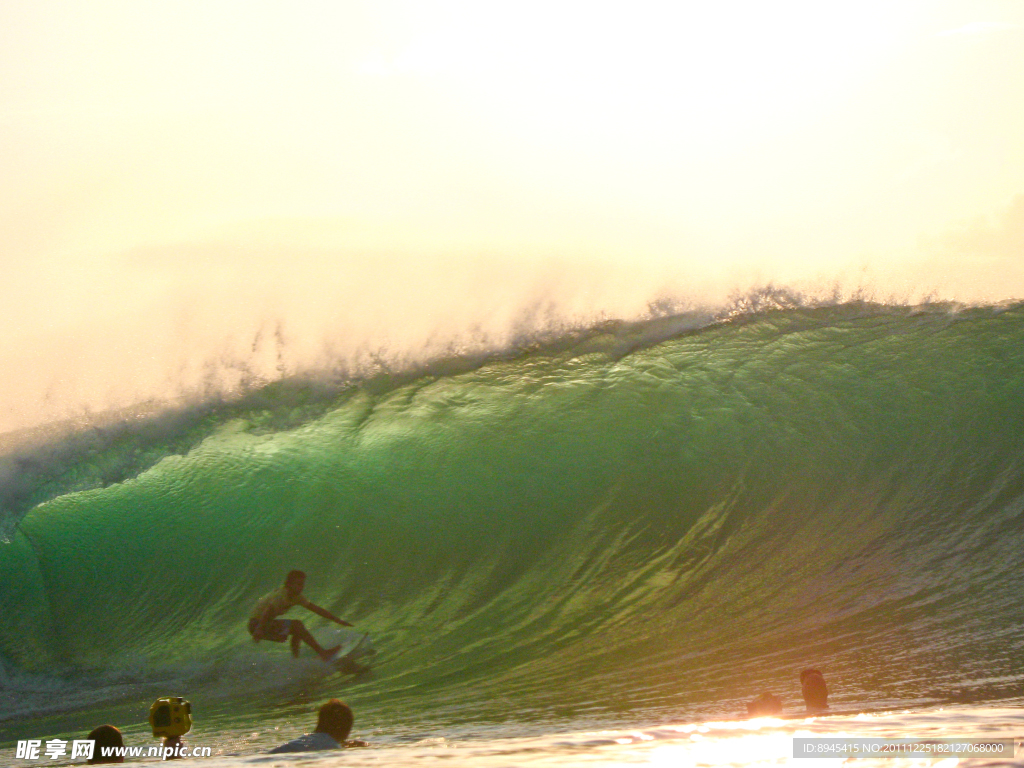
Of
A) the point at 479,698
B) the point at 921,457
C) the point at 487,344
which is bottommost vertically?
the point at 479,698

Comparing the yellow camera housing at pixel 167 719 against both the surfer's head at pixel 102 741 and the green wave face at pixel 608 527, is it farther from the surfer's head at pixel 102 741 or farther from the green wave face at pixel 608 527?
the green wave face at pixel 608 527

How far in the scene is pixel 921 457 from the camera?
754 cm

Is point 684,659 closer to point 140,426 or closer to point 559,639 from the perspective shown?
point 559,639

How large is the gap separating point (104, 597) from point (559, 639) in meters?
3.63

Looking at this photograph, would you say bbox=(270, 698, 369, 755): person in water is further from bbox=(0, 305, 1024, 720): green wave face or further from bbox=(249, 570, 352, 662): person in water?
bbox=(249, 570, 352, 662): person in water

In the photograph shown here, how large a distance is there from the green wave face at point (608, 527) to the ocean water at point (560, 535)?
2 cm

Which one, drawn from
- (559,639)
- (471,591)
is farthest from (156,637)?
(559,639)

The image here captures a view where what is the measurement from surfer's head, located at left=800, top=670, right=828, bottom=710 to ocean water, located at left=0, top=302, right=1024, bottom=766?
0.46 meters

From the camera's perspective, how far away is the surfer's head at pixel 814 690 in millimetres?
4109

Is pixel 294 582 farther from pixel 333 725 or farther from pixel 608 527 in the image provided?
pixel 333 725

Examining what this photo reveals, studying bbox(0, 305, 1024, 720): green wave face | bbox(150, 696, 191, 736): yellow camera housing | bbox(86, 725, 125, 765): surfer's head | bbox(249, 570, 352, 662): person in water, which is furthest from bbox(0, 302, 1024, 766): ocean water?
bbox(86, 725, 125, 765): surfer's head

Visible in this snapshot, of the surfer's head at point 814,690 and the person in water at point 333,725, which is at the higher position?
the person in water at point 333,725

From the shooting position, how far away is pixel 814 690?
4117 millimetres

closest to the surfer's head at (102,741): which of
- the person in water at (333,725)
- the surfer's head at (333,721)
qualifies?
the person in water at (333,725)
